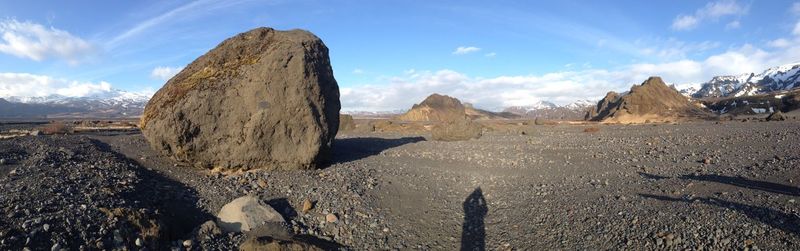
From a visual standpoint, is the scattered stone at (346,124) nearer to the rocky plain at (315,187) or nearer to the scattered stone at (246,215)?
the rocky plain at (315,187)

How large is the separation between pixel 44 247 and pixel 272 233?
330 cm

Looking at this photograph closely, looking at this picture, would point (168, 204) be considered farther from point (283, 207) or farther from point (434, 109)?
point (434, 109)

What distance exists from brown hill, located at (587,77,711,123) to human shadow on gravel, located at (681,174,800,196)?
167ft

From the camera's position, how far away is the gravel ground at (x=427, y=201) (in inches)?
286

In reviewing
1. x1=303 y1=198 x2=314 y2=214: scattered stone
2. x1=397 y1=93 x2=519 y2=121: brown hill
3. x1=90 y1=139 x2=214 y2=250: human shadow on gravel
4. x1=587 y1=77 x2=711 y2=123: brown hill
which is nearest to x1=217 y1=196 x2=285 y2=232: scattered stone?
x1=90 y1=139 x2=214 y2=250: human shadow on gravel

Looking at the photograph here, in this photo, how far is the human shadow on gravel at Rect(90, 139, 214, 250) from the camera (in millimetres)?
7973

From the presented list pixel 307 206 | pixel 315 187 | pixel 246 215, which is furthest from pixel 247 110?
pixel 246 215

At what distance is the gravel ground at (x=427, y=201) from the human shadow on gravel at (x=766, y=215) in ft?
0.08

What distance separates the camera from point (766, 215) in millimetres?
7691

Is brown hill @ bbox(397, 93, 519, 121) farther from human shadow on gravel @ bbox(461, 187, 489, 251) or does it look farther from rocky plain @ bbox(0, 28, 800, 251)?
human shadow on gravel @ bbox(461, 187, 489, 251)

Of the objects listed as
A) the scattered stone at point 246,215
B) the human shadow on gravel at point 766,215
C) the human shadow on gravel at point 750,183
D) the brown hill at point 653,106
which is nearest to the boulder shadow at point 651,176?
the human shadow on gravel at point 750,183

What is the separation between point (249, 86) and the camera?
12742 millimetres

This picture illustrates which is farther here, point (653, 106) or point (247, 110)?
point (653, 106)

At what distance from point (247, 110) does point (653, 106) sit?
6425cm
